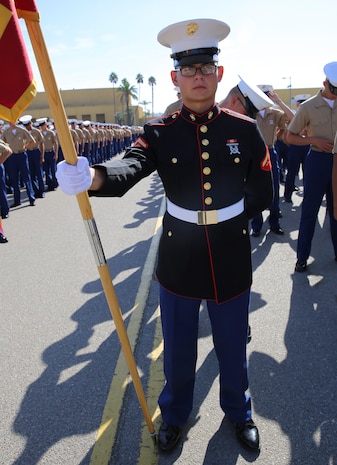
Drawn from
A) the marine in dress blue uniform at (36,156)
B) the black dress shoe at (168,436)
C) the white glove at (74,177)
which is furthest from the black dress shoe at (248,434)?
the marine in dress blue uniform at (36,156)

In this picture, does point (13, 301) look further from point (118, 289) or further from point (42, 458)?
point (42, 458)

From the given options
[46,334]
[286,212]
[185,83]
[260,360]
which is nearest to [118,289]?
[46,334]

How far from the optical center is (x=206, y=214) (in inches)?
78.9

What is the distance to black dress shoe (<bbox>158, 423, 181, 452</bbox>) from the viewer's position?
2.24m

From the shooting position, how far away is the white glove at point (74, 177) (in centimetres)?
157

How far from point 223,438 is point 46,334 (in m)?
1.88

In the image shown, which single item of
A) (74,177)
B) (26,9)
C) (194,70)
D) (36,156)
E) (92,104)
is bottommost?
(36,156)

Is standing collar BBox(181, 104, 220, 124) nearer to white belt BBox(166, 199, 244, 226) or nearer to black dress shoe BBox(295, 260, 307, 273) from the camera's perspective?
white belt BBox(166, 199, 244, 226)

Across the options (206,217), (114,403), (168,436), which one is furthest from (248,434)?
(206,217)

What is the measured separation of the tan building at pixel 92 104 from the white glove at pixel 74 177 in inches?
2834

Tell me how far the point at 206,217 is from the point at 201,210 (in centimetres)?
4

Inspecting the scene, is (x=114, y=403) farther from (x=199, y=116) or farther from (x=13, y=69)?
(x=13, y=69)

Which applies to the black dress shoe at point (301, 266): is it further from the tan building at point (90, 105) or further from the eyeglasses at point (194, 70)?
the tan building at point (90, 105)

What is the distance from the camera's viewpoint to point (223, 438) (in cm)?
231
